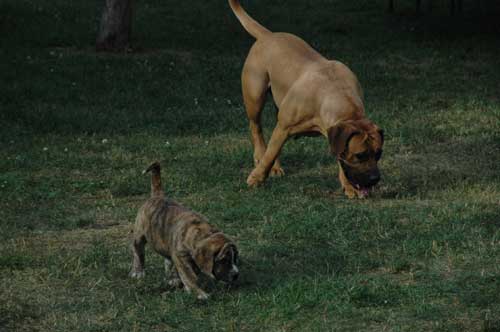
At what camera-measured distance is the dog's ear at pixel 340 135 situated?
957 centimetres

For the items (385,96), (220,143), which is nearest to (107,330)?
(220,143)

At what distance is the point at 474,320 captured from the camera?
6.90 metres

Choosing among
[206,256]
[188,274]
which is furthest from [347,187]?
A: [206,256]

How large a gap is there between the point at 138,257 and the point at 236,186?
316 centimetres

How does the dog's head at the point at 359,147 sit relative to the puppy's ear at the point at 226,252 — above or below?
below

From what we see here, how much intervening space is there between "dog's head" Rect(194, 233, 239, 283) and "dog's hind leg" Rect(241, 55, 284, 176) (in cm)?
446

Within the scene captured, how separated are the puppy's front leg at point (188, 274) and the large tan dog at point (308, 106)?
2822 mm

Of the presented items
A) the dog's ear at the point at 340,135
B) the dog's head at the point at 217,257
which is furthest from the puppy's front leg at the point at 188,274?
the dog's ear at the point at 340,135

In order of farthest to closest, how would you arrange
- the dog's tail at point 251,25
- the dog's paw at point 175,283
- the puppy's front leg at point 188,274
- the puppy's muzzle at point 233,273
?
the dog's tail at point 251,25 < the dog's paw at point 175,283 < the puppy's front leg at point 188,274 < the puppy's muzzle at point 233,273

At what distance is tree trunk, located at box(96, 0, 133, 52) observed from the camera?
18484mm

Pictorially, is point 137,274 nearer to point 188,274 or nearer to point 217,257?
point 188,274

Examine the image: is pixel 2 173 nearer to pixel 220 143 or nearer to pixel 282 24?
pixel 220 143

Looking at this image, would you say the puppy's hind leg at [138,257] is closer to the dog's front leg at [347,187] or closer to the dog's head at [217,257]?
the dog's head at [217,257]

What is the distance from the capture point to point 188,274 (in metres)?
7.24
